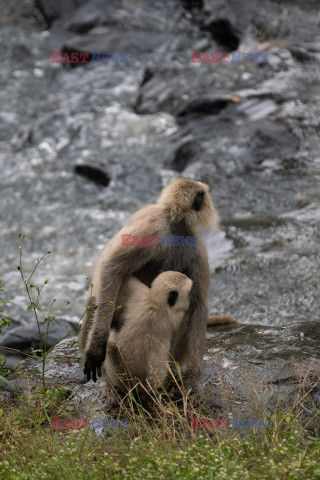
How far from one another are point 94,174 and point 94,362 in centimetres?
757

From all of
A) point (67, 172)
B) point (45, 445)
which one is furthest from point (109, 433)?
point (67, 172)

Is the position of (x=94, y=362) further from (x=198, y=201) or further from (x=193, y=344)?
(x=198, y=201)

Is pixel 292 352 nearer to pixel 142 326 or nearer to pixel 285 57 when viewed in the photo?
pixel 142 326

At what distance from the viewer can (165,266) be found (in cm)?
483

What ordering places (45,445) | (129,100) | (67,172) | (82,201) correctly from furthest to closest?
(129,100) < (67,172) < (82,201) < (45,445)

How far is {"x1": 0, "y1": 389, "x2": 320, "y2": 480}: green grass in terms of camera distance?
3.40 metres

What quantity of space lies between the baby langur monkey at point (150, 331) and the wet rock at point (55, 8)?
16711 millimetres

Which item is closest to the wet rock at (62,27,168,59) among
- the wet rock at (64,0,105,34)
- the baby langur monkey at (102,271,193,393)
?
the wet rock at (64,0,105,34)

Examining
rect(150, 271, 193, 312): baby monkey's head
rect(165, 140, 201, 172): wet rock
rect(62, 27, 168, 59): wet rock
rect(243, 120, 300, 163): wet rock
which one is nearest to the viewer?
rect(150, 271, 193, 312): baby monkey's head

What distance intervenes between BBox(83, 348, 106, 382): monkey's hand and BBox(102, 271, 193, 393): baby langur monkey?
0.10m

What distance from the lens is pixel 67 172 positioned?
12.3 m

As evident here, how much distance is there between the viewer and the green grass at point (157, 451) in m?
3.40

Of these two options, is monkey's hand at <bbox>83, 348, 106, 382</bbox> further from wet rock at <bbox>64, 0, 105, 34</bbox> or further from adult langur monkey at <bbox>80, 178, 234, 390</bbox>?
wet rock at <bbox>64, 0, 105, 34</bbox>

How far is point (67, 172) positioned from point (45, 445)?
8.84 m
